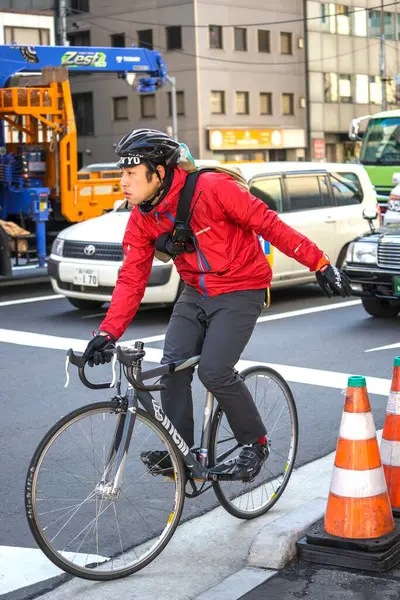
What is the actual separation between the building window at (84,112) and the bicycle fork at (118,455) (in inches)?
2259

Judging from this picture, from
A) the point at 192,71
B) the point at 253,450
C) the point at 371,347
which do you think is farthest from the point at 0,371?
the point at 192,71

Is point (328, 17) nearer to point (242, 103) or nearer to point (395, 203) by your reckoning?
point (242, 103)

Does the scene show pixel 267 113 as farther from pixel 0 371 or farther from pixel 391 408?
pixel 391 408

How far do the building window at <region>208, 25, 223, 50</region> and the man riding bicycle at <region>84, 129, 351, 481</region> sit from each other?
178 ft

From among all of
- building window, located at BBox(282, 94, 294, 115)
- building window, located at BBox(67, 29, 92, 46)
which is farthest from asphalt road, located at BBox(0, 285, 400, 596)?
building window, located at BBox(67, 29, 92, 46)

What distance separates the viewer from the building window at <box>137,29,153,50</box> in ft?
192

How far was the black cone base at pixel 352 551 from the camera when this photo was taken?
4539 millimetres

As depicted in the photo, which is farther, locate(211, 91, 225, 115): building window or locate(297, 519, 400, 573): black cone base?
locate(211, 91, 225, 115): building window

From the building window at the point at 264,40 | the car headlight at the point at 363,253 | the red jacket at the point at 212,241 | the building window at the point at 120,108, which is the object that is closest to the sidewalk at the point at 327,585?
the red jacket at the point at 212,241

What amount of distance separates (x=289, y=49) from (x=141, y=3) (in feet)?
28.2

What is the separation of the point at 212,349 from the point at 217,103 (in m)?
54.5

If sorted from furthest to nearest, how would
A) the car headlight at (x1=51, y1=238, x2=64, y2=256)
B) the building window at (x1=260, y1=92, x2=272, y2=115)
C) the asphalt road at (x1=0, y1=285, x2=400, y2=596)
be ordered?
the building window at (x1=260, y1=92, x2=272, y2=115)
the car headlight at (x1=51, y1=238, x2=64, y2=256)
the asphalt road at (x1=0, y1=285, x2=400, y2=596)

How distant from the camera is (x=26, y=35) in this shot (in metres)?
51.7

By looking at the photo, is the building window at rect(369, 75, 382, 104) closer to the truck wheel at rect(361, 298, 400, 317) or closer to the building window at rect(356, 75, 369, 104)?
the building window at rect(356, 75, 369, 104)
